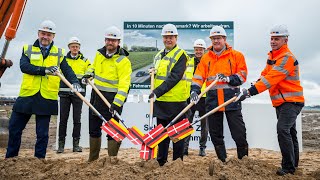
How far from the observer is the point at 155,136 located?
492cm

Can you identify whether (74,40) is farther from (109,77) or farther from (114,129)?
(114,129)

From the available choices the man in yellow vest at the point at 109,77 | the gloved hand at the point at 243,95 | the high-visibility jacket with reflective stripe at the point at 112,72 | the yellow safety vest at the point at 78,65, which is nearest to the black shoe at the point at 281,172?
the gloved hand at the point at 243,95

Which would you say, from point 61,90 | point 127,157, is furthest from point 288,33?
point 61,90

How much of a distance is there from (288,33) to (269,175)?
1930 mm

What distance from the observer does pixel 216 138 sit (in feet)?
17.4

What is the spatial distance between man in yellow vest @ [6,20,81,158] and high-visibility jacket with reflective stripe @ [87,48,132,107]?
40cm

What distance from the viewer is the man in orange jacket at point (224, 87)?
511cm

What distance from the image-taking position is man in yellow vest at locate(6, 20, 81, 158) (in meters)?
5.14

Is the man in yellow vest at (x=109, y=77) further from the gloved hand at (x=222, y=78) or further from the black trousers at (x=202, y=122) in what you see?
the black trousers at (x=202, y=122)

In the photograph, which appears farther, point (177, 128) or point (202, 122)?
point (202, 122)

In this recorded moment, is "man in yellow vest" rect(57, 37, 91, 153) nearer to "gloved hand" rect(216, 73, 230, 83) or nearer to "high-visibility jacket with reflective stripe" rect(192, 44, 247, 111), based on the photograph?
"high-visibility jacket with reflective stripe" rect(192, 44, 247, 111)

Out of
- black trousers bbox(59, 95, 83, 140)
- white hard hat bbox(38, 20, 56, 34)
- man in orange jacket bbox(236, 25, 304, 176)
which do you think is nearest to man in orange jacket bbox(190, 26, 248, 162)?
man in orange jacket bbox(236, 25, 304, 176)

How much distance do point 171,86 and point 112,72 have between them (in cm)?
83

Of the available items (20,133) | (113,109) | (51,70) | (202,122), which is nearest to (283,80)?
(113,109)
